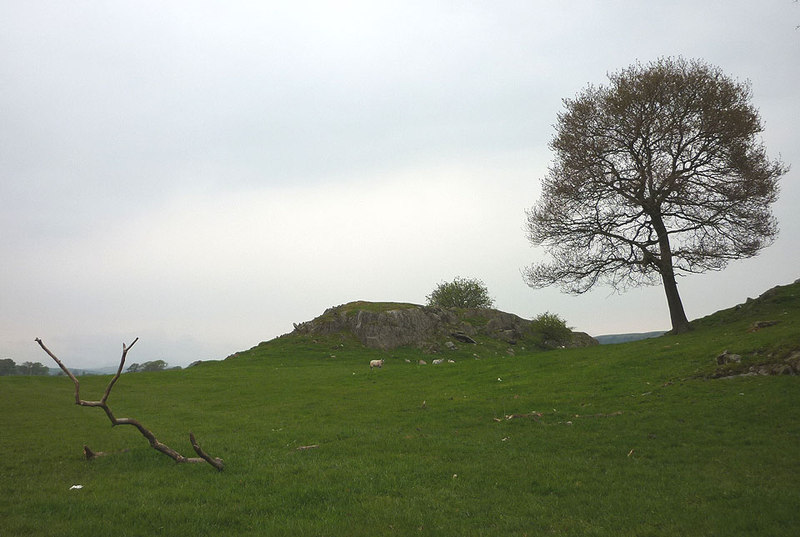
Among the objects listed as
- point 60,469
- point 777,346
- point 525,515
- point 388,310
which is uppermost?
point 388,310

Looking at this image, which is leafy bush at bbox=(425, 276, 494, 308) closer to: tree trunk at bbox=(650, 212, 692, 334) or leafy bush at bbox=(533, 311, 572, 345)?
leafy bush at bbox=(533, 311, 572, 345)

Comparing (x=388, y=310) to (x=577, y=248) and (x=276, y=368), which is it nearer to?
(x=276, y=368)

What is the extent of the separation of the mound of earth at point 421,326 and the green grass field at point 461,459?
3529 cm

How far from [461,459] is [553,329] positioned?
208ft

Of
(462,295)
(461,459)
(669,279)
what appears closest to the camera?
(461,459)

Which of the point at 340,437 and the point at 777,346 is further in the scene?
the point at 777,346

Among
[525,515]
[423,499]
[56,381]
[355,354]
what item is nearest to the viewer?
[525,515]

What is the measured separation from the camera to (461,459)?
13922 millimetres

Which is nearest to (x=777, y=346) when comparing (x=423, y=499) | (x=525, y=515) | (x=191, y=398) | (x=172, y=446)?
(x=525, y=515)

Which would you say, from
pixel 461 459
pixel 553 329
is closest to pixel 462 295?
pixel 553 329

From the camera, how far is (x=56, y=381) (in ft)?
147

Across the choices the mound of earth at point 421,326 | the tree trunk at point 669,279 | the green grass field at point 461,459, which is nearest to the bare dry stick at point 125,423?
the green grass field at point 461,459

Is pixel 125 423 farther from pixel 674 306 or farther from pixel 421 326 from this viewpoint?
pixel 421 326

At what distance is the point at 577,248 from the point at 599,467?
28.7 meters
